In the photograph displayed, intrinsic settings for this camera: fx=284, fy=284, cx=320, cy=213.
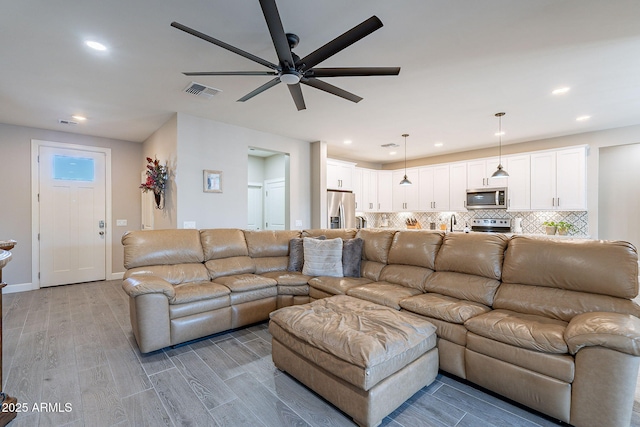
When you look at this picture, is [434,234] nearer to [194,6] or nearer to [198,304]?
[198,304]

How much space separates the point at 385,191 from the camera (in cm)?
764

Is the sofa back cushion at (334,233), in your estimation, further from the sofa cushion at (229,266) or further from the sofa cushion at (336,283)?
the sofa cushion at (229,266)

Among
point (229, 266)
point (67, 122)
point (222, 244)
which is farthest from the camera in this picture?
point (67, 122)

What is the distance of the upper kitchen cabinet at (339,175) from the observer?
6301 mm

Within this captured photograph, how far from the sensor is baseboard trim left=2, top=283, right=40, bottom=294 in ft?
15.3

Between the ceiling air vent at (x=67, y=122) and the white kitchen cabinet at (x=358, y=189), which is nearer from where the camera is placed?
the ceiling air vent at (x=67, y=122)

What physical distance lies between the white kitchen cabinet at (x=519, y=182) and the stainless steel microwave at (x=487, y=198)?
10 cm

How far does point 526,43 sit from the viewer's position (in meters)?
2.40

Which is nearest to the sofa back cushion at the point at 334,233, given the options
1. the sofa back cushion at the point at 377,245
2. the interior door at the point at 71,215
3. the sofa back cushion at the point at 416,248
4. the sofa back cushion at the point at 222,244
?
the sofa back cushion at the point at 377,245

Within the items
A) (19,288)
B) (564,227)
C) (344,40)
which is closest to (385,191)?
(564,227)

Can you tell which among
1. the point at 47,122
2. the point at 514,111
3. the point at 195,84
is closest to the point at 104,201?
the point at 47,122

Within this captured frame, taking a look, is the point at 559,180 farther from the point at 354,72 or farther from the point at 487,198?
the point at 354,72

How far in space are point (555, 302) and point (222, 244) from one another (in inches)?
139

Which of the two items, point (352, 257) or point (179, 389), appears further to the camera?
point (352, 257)
